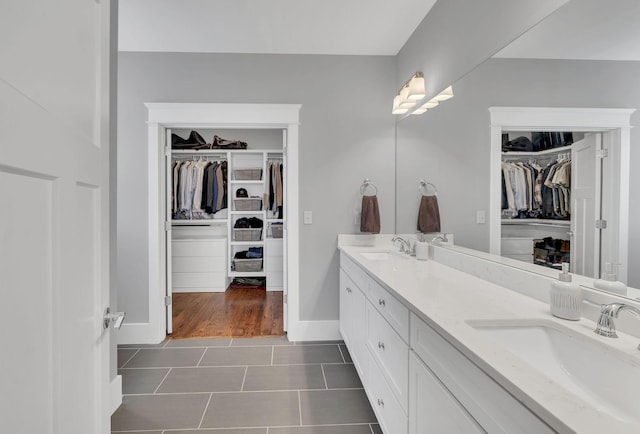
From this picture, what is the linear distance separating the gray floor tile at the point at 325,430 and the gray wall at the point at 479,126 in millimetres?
1177

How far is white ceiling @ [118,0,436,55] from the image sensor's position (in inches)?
93.1

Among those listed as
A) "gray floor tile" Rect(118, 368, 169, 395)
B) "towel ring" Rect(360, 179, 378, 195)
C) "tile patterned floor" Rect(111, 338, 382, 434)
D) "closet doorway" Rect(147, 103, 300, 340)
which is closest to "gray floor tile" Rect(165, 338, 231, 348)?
"tile patterned floor" Rect(111, 338, 382, 434)

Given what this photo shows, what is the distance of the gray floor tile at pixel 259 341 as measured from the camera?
2979mm

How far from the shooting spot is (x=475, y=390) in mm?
866

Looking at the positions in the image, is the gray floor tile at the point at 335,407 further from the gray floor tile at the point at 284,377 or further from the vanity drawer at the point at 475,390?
the vanity drawer at the point at 475,390

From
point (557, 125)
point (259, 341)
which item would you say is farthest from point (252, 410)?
point (557, 125)

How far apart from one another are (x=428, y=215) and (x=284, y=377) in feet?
5.16

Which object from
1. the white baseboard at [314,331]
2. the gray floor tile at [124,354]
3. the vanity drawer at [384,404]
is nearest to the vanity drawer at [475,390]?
the vanity drawer at [384,404]

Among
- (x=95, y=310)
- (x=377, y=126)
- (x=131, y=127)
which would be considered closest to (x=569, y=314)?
(x=95, y=310)

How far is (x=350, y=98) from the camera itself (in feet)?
10.2

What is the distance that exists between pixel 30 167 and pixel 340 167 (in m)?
2.62

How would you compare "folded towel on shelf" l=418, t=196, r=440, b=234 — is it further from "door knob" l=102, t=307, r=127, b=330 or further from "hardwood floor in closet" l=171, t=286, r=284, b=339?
"door knob" l=102, t=307, r=127, b=330

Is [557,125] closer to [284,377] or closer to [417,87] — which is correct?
[417,87]

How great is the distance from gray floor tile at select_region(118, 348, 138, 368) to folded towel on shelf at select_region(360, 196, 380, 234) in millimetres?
2151
